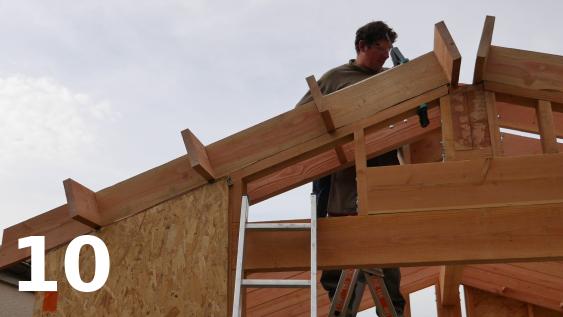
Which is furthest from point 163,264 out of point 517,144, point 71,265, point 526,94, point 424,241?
point 517,144

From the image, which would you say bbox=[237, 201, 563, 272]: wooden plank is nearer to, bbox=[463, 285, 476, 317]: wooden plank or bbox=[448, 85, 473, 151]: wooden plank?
bbox=[448, 85, 473, 151]: wooden plank

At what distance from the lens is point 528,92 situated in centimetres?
337

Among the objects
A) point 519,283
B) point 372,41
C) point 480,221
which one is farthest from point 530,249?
point 519,283

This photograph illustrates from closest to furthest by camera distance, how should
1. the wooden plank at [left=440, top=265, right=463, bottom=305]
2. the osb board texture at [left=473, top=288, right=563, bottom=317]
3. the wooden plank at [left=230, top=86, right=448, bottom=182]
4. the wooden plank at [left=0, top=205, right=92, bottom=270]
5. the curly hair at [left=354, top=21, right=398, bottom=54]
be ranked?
the wooden plank at [left=230, top=86, right=448, bottom=182], the wooden plank at [left=0, top=205, right=92, bottom=270], the curly hair at [left=354, top=21, right=398, bottom=54], the wooden plank at [left=440, top=265, right=463, bottom=305], the osb board texture at [left=473, top=288, right=563, bottom=317]

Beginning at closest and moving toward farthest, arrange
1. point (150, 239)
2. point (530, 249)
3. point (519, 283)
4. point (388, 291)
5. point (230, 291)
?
point (530, 249), point (230, 291), point (150, 239), point (388, 291), point (519, 283)

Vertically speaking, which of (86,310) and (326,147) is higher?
(326,147)

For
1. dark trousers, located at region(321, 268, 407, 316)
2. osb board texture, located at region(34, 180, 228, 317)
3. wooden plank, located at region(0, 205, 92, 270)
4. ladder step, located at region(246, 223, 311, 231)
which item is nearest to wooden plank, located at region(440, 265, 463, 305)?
dark trousers, located at region(321, 268, 407, 316)

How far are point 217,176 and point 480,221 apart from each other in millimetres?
1601

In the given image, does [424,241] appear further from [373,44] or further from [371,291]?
[373,44]

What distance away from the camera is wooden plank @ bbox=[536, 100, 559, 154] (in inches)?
126

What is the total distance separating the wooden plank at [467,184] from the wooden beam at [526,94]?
41 cm

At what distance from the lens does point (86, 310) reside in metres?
3.29

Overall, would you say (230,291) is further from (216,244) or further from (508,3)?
(508,3)

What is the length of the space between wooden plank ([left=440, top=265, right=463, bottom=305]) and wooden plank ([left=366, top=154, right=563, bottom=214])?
225 cm
